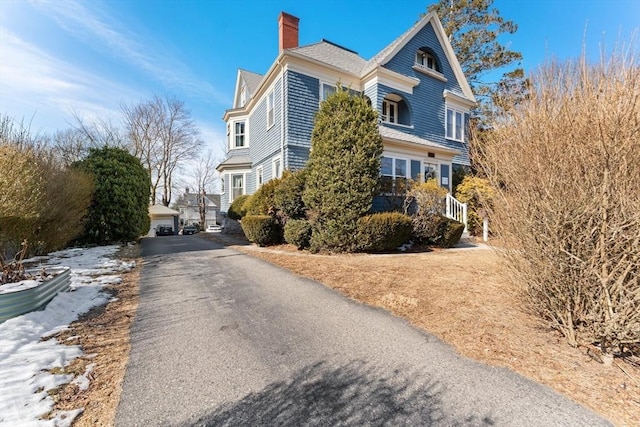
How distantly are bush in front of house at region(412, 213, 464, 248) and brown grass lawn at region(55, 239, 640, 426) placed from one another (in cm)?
340

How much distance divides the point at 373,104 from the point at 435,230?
7.08 m

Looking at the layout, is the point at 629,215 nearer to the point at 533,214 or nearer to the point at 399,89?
the point at 533,214

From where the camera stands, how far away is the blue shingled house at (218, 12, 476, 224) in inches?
510

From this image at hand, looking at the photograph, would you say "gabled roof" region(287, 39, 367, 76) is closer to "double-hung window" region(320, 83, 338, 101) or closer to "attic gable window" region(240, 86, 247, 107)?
"double-hung window" region(320, 83, 338, 101)

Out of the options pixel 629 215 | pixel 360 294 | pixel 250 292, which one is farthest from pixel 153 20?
pixel 629 215

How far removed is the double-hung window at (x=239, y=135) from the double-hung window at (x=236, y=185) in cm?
235

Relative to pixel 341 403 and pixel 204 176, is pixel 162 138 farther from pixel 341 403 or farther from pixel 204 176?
pixel 341 403

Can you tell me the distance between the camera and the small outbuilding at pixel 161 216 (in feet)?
111

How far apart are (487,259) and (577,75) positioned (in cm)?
626

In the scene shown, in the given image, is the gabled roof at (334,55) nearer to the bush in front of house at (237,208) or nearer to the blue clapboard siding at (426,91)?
the blue clapboard siding at (426,91)

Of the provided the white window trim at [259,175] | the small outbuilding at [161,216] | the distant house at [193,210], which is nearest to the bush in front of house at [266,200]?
the white window trim at [259,175]

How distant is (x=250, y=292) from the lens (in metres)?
5.28

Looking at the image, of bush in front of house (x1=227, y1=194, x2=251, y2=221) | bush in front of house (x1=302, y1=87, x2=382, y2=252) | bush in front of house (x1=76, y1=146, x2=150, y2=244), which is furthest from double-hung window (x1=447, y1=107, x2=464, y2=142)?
bush in front of house (x1=76, y1=146, x2=150, y2=244)

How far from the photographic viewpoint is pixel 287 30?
15445 millimetres
